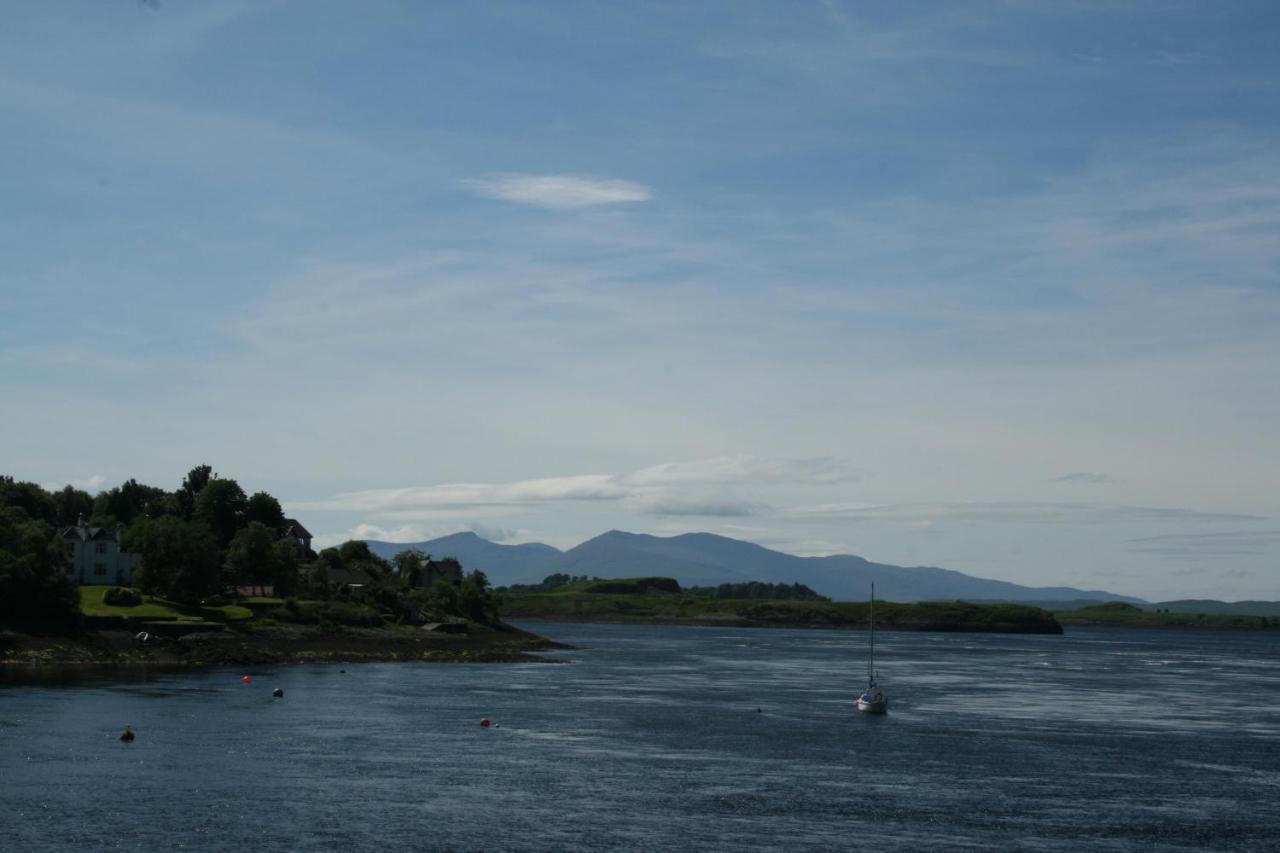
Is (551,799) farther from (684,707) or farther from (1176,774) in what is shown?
(684,707)

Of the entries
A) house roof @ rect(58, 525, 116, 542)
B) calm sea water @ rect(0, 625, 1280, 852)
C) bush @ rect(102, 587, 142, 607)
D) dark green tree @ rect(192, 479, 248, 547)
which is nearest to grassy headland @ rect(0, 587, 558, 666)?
bush @ rect(102, 587, 142, 607)

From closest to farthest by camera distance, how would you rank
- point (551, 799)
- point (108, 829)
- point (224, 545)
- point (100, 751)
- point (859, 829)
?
1. point (108, 829)
2. point (859, 829)
3. point (551, 799)
4. point (100, 751)
5. point (224, 545)

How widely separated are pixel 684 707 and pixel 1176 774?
4267 centimetres

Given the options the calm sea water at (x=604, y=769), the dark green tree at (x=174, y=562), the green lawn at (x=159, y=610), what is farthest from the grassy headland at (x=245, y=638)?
the calm sea water at (x=604, y=769)

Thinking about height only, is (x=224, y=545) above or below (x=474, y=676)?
above

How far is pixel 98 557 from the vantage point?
172 m

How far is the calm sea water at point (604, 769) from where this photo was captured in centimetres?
5503

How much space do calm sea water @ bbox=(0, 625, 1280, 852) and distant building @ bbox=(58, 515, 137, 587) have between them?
55384mm

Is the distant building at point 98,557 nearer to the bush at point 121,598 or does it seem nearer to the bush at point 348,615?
the bush at point 121,598

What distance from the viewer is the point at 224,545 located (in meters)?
182

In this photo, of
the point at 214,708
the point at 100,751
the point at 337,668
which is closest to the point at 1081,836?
the point at 100,751

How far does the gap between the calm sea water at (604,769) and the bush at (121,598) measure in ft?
82.6

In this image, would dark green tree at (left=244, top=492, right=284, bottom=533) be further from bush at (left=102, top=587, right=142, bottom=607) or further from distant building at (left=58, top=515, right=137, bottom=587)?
bush at (left=102, top=587, right=142, bottom=607)

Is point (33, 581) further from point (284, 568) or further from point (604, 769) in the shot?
point (604, 769)
